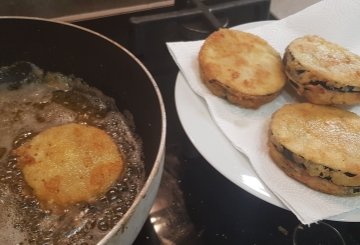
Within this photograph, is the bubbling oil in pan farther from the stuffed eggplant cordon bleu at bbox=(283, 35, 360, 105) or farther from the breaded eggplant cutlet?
the stuffed eggplant cordon bleu at bbox=(283, 35, 360, 105)

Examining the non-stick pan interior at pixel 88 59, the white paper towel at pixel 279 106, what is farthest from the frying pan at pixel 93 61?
the white paper towel at pixel 279 106

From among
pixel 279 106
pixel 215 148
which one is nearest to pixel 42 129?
pixel 215 148

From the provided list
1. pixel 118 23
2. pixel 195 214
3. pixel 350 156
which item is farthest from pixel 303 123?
pixel 118 23

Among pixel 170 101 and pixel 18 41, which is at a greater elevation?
pixel 18 41

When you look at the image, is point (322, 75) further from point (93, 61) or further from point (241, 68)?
point (93, 61)

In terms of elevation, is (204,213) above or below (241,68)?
below

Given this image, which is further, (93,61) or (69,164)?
(93,61)

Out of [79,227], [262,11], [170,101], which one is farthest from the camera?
[262,11]

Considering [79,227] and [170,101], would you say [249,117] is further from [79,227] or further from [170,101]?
[79,227]
